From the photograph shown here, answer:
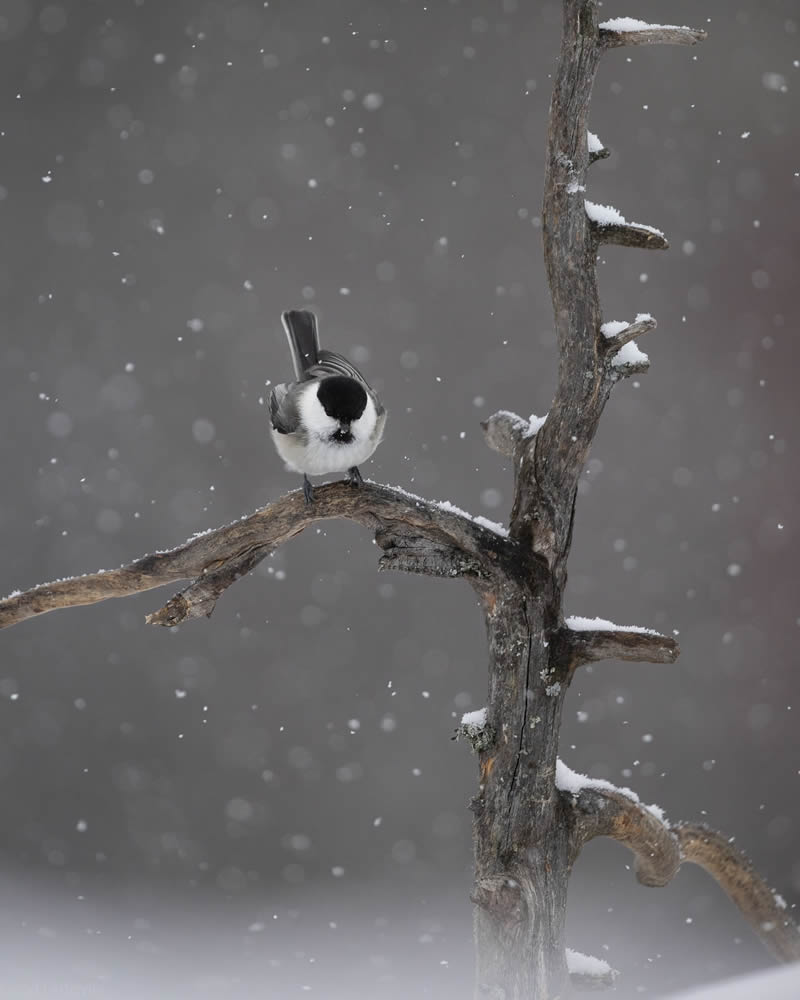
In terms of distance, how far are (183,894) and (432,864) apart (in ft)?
3.45

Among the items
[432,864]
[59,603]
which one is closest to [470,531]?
[59,603]

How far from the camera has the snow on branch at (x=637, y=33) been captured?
181cm

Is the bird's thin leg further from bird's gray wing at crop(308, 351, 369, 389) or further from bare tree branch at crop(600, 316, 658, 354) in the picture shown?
bare tree branch at crop(600, 316, 658, 354)

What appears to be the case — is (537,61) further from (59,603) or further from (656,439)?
(59,603)

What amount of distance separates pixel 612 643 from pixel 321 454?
0.66 meters

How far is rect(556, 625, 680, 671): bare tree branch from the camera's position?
1.91 m

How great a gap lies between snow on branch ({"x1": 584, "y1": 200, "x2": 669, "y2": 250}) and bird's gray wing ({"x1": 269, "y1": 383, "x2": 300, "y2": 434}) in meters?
0.68

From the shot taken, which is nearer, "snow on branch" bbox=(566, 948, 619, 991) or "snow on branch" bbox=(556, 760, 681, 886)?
"snow on branch" bbox=(556, 760, 681, 886)

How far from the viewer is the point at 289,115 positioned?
404 cm

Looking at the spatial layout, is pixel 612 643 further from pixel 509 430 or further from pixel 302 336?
pixel 302 336

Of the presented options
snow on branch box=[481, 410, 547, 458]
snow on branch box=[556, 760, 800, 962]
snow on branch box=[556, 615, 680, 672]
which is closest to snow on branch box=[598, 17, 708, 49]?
snow on branch box=[481, 410, 547, 458]

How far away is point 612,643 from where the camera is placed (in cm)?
193

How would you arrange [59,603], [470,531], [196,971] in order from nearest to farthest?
1. [470,531]
2. [59,603]
3. [196,971]

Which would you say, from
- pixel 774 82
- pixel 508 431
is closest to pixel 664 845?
pixel 508 431
